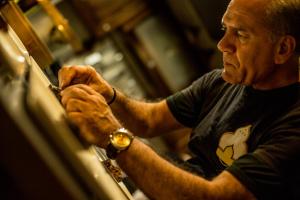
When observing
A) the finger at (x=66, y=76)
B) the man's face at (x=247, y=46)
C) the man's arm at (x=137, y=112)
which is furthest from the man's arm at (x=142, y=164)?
the man's face at (x=247, y=46)

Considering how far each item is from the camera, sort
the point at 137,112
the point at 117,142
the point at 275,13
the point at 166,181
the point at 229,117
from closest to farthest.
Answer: the point at 117,142, the point at 166,181, the point at 275,13, the point at 229,117, the point at 137,112

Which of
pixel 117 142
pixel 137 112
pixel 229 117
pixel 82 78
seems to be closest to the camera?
pixel 117 142

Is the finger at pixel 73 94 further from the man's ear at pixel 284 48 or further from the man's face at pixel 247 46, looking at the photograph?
the man's ear at pixel 284 48

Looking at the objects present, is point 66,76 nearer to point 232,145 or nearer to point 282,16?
point 232,145

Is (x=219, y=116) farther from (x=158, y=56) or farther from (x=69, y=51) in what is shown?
(x=158, y=56)

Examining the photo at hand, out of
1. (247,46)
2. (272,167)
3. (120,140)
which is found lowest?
(272,167)

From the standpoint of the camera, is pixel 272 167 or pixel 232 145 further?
pixel 232 145

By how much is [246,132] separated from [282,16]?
19.6 inches

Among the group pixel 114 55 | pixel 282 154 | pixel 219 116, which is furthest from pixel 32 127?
pixel 114 55

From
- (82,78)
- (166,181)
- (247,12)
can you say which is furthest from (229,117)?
(82,78)

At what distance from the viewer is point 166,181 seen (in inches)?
56.7

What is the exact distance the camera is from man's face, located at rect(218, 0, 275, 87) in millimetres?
1785

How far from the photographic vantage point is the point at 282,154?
155 centimetres

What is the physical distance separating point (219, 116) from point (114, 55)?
3024mm
